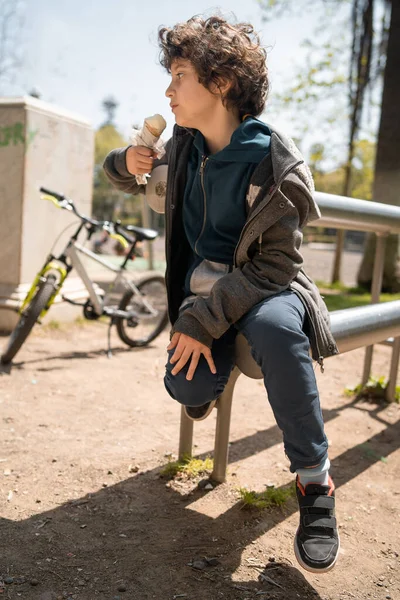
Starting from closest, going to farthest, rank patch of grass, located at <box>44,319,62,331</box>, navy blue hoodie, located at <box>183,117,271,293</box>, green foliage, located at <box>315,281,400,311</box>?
navy blue hoodie, located at <box>183,117,271,293</box>
patch of grass, located at <box>44,319,62,331</box>
green foliage, located at <box>315,281,400,311</box>

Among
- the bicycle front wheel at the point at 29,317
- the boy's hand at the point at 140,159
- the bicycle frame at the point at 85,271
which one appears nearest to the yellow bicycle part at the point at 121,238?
the bicycle frame at the point at 85,271

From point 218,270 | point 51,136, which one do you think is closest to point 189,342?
point 218,270

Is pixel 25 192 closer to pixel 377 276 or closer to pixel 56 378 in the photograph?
pixel 56 378

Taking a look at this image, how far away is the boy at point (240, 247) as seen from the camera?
1.81 m

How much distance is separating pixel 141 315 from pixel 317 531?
369 centimetres

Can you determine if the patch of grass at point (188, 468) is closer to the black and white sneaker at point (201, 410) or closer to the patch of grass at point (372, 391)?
the black and white sneaker at point (201, 410)

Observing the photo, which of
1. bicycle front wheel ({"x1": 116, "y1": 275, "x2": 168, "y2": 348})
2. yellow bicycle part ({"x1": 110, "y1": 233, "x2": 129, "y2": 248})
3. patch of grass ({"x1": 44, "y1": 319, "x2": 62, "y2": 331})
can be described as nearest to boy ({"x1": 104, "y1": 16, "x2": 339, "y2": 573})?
yellow bicycle part ({"x1": 110, "y1": 233, "x2": 129, "y2": 248})

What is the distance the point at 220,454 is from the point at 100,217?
26340 mm

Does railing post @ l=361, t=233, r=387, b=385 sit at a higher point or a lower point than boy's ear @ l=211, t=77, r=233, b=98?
lower

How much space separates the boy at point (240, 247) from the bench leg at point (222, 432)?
9.9 inches

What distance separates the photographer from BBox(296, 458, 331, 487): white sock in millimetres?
1854

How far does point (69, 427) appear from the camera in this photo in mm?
3287

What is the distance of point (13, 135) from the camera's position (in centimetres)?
538

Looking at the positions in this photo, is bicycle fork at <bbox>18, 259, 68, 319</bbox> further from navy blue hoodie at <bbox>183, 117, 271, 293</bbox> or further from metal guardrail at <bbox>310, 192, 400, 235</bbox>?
navy blue hoodie at <bbox>183, 117, 271, 293</bbox>
